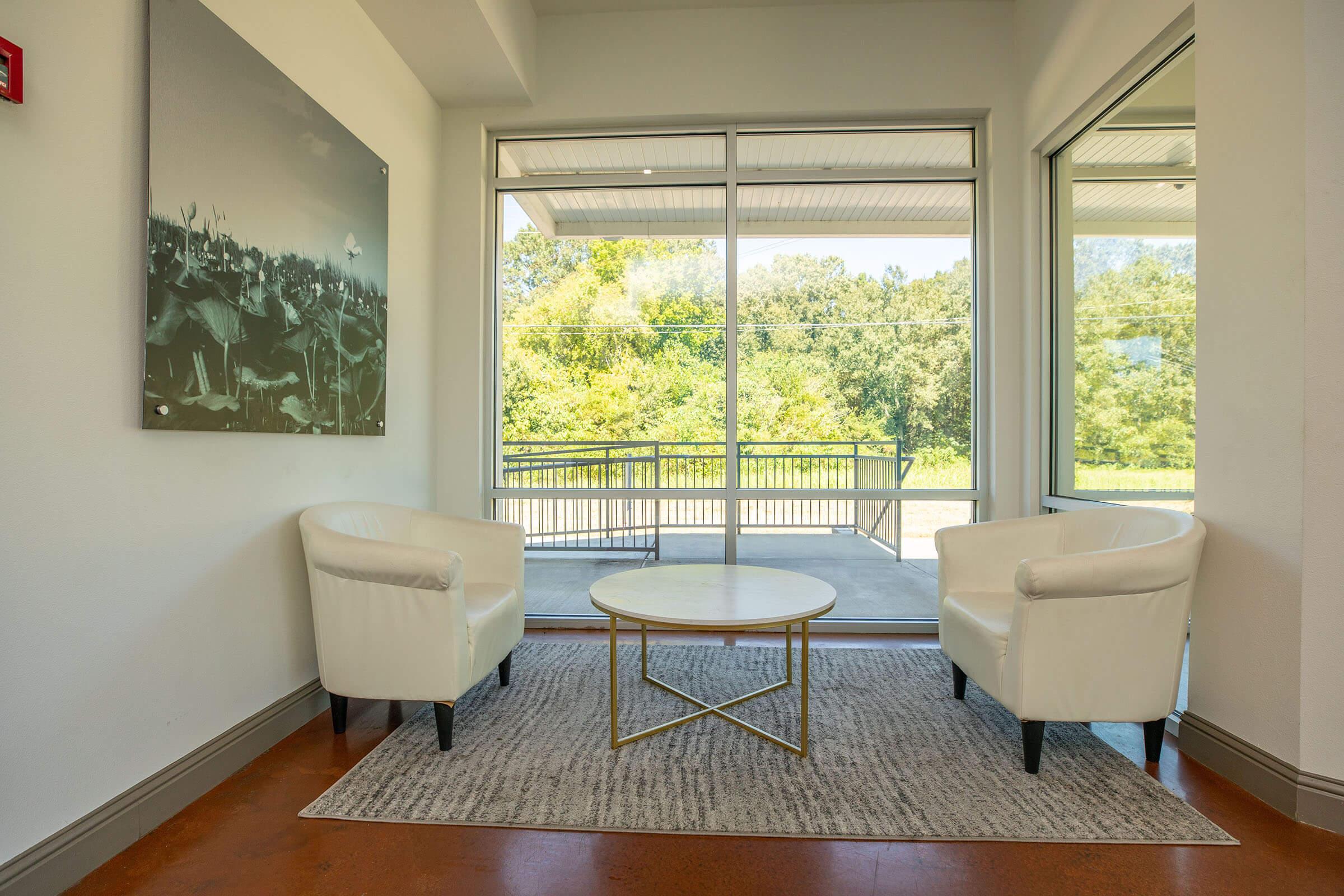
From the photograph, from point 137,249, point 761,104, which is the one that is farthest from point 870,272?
point 137,249

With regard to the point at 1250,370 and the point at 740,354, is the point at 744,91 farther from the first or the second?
the point at 1250,370

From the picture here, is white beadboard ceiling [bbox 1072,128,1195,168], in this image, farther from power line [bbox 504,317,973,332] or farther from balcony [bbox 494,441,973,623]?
balcony [bbox 494,441,973,623]

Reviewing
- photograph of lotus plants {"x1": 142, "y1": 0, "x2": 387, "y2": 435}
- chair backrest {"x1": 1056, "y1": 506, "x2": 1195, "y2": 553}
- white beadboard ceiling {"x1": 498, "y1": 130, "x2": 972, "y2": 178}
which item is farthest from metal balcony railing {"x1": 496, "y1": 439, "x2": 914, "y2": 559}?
white beadboard ceiling {"x1": 498, "y1": 130, "x2": 972, "y2": 178}

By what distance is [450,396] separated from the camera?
3807mm

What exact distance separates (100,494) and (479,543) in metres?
1.39

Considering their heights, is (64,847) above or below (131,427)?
below

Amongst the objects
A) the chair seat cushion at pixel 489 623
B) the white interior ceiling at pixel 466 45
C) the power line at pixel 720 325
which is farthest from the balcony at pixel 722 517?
the white interior ceiling at pixel 466 45

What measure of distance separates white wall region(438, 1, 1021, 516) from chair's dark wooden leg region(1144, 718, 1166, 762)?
1.58 m

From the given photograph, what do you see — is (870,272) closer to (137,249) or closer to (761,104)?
(761,104)

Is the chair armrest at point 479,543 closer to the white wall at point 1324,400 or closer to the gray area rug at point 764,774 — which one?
the gray area rug at point 764,774

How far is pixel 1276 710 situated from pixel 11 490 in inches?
134

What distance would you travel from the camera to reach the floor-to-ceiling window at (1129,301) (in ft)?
8.07

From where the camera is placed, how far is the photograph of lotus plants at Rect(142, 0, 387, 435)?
5.89 ft

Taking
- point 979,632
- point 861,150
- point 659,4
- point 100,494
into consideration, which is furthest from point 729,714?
point 659,4
